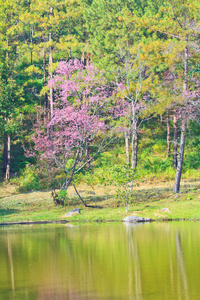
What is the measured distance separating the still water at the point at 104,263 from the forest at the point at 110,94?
20.7 feet

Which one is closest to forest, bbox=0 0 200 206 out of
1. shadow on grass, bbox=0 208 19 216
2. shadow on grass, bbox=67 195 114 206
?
shadow on grass, bbox=67 195 114 206

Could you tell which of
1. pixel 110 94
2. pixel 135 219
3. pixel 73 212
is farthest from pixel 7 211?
pixel 110 94

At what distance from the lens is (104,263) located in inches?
459

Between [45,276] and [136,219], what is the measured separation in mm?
10886

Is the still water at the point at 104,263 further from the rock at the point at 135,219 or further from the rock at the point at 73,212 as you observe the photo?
the rock at the point at 73,212

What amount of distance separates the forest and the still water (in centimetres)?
630

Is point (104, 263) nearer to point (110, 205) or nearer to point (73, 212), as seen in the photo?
point (73, 212)

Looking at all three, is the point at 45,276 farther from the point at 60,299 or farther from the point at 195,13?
the point at 195,13

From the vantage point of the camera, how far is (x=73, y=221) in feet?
73.7

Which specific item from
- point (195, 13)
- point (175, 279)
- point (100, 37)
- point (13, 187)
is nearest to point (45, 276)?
point (175, 279)

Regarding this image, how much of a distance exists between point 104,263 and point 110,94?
24050mm

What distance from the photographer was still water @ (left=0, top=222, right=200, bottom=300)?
8.78 meters

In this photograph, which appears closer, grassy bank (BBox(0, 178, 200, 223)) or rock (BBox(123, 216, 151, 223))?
rock (BBox(123, 216, 151, 223))

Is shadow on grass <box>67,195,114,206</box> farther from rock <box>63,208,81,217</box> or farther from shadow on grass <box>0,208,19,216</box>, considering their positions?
shadow on grass <box>0,208,19,216</box>
